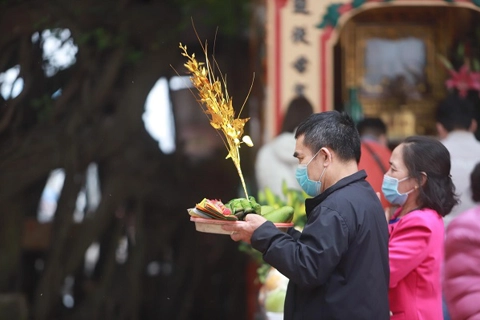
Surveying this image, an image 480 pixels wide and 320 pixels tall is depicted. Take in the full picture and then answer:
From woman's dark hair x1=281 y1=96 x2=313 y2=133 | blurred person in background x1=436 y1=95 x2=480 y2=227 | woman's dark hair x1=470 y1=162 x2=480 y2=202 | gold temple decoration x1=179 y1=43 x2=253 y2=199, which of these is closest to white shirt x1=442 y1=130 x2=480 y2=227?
blurred person in background x1=436 y1=95 x2=480 y2=227

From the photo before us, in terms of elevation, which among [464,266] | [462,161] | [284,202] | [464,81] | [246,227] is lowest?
[284,202]

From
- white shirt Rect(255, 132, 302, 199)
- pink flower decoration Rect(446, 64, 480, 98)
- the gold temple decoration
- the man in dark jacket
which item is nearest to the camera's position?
the man in dark jacket

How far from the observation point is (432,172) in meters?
3.36

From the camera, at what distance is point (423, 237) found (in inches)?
128

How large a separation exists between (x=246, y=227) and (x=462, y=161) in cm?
229

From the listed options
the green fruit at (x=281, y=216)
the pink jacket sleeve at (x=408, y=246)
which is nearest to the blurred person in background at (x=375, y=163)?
the pink jacket sleeve at (x=408, y=246)

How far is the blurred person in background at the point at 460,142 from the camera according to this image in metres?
4.73

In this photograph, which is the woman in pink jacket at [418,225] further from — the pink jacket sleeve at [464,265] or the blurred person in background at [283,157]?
the blurred person in background at [283,157]

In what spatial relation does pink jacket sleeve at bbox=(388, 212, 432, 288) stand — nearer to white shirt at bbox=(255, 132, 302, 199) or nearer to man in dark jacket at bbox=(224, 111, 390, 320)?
man in dark jacket at bbox=(224, 111, 390, 320)

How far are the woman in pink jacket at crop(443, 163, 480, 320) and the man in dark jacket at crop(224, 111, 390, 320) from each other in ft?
1.40

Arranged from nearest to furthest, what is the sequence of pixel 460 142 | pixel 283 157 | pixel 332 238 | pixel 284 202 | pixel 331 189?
1. pixel 332 238
2. pixel 331 189
3. pixel 460 142
4. pixel 284 202
5. pixel 283 157

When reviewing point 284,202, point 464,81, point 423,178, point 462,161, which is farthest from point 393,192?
point 464,81

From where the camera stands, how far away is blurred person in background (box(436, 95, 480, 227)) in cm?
473

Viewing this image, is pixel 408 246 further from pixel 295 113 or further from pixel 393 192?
pixel 295 113
